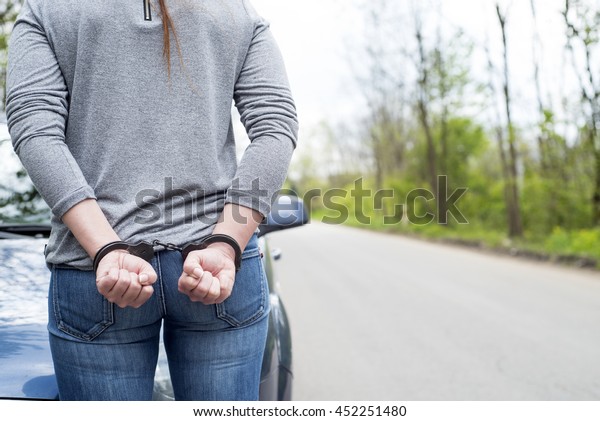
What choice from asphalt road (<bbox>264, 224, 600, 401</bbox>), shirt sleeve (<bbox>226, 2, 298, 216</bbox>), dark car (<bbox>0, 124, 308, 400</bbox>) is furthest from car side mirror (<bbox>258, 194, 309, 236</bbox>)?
asphalt road (<bbox>264, 224, 600, 401</bbox>)

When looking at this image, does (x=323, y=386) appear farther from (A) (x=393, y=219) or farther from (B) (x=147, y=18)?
(A) (x=393, y=219)

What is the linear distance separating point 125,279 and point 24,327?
104cm

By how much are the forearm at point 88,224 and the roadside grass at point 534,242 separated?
23.0 ft

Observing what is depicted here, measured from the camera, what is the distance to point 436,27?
68.9 ft

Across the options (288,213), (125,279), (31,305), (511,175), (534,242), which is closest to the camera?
(125,279)

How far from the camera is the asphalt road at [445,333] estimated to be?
4098mm

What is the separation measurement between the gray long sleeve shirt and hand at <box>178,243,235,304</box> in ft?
0.24

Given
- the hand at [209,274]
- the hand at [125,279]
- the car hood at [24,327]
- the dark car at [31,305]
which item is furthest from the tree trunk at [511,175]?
the hand at [125,279]

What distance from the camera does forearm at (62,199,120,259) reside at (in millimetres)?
1108

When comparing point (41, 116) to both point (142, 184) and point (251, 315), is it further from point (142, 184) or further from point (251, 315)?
point (251, 315)

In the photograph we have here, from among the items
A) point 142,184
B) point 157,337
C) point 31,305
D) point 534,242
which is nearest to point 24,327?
point 31,305

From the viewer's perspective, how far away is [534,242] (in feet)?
46.3

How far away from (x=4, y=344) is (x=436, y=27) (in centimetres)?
2092

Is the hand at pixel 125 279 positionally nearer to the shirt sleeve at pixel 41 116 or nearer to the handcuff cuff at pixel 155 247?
the handcuff cuff at pixel 155 247
